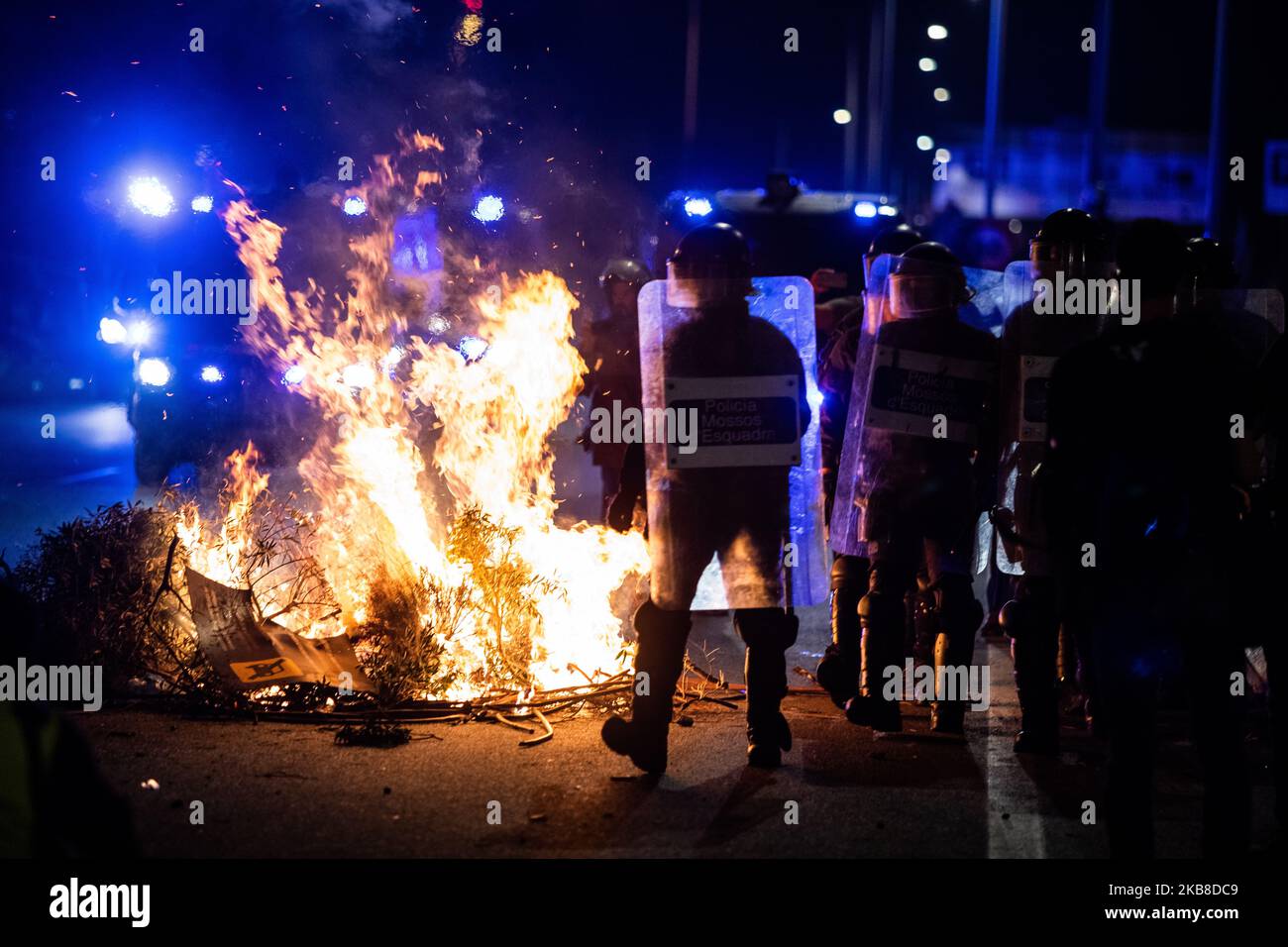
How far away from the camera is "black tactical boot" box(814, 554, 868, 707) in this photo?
21.7 ft

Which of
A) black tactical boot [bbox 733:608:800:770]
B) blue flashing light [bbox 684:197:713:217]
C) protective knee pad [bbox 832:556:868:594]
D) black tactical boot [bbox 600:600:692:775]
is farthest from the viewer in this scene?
blue flashing light [bbox 684:197:713:217]

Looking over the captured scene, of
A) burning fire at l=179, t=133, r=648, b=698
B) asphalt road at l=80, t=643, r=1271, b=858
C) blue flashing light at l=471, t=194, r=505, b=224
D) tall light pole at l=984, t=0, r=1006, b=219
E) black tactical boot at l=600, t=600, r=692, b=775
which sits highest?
tall light pole at l=984, t=0, r=1006, b=219

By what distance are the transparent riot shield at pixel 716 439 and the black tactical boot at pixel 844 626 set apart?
3.32ft

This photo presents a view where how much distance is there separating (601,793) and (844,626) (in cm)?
199

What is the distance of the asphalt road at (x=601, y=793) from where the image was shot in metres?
4.59

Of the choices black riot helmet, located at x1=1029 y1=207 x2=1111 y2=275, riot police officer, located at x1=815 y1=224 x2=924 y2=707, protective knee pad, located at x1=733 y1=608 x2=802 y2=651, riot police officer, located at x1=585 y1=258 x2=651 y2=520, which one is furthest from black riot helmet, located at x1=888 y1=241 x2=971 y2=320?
riot police officer, located at x1=585 y1=258 x2=651 y2=520

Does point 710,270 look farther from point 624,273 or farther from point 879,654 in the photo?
point 624,273

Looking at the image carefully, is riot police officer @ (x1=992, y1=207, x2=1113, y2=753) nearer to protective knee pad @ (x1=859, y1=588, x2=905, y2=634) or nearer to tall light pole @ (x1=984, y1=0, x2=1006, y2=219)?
protective knee pad @ (x1=859, y1=588, x2=905, y2=634)

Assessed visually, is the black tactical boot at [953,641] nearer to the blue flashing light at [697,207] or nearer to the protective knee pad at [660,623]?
the protective knee pad at [660,623]

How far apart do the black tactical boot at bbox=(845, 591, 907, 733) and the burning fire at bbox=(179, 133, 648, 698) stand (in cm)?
141

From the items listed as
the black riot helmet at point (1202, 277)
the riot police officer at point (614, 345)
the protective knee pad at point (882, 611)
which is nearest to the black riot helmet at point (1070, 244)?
the black riot helmet at point (1202, 277)

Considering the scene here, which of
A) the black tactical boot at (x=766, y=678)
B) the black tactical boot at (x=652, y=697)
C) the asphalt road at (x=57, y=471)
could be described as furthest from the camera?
the asphalt road at (x=57, y=471)

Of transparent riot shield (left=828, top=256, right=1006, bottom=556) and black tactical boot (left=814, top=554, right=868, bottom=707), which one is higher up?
transparent riot shield (left=828, top=256, right=1006, bottom=556)
